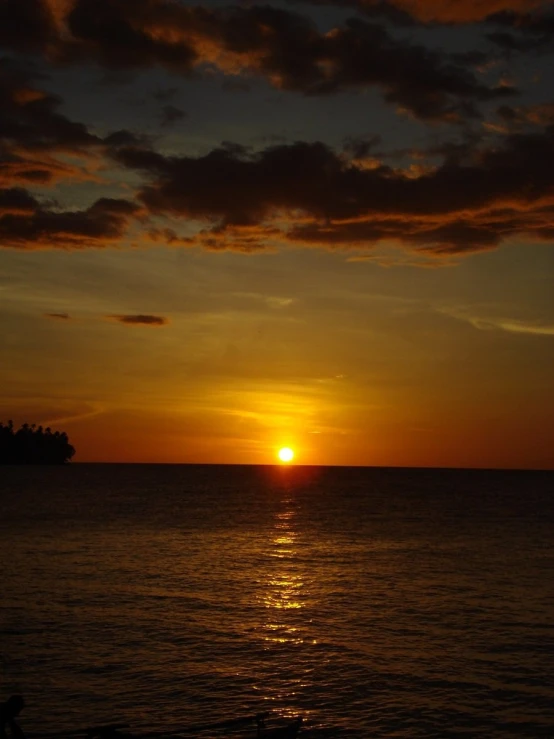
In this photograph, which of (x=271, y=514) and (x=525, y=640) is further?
(x=271, y=514)

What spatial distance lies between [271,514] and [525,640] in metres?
91.6

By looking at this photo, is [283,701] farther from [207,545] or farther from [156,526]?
[156,526]

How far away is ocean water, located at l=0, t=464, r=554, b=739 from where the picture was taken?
84.5 feet

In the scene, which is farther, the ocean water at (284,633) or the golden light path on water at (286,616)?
the golden light path on water at (286,616)

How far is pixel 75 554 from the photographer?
63.4m

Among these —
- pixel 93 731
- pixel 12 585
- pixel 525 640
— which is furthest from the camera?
pixel 12 585

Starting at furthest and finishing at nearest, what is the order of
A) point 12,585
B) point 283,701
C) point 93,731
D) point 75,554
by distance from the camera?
point 75,554
point 12,585
point 283,701
point 93,731

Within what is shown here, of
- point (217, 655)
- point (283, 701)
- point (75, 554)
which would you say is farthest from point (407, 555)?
point (283, 701)

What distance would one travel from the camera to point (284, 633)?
36938 millimetres

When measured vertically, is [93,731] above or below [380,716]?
above

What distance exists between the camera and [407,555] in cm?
6838

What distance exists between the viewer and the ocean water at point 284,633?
84.5 feet

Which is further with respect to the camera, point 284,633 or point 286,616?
point 286,616

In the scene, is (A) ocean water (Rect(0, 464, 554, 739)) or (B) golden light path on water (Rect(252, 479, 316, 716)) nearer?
(A) ocean water (Rect(0, 464, 554, 739))
